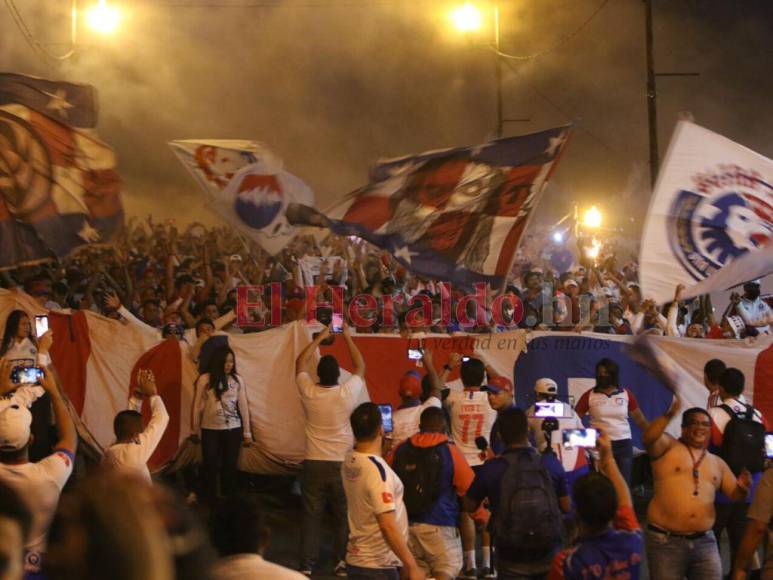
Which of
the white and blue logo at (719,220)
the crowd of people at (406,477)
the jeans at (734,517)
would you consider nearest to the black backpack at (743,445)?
the crowd of people at (406,477)

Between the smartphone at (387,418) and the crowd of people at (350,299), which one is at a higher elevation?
the crowd of people at (350,299)

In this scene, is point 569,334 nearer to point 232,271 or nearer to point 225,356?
point 225,356

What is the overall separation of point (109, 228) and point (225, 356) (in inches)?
69.2

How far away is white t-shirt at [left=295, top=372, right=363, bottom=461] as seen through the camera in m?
8.26

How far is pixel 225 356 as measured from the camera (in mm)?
9914

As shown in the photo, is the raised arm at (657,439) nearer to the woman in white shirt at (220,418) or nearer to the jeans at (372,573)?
the jeans at (372,573)

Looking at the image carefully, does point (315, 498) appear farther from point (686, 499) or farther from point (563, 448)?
point (686, 499)

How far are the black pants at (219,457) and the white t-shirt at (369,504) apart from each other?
433 cm

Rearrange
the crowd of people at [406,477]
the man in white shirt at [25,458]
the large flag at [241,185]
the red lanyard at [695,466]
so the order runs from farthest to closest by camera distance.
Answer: the large flag at [241,185]
the red lanyard at [695,466]
the man in white shirt at [25,458]
the crowd of people at [406,477]

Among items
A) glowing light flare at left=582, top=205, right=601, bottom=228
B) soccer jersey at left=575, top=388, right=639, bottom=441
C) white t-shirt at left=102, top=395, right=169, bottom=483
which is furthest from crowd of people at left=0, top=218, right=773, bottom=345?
glowing light flare at left=582, top=205, right=601, bottom=228

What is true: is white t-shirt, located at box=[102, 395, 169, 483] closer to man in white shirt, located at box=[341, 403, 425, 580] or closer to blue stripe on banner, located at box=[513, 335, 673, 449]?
man in white shirt, located at box=[341, 403, 425, 580]

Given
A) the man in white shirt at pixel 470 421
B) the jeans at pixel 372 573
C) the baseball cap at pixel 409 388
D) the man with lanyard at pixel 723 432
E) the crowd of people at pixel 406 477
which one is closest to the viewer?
the crowd of people at pixel 406 477

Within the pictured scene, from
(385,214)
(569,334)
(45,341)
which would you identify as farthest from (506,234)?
(45,341)

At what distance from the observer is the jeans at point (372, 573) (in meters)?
5.64
